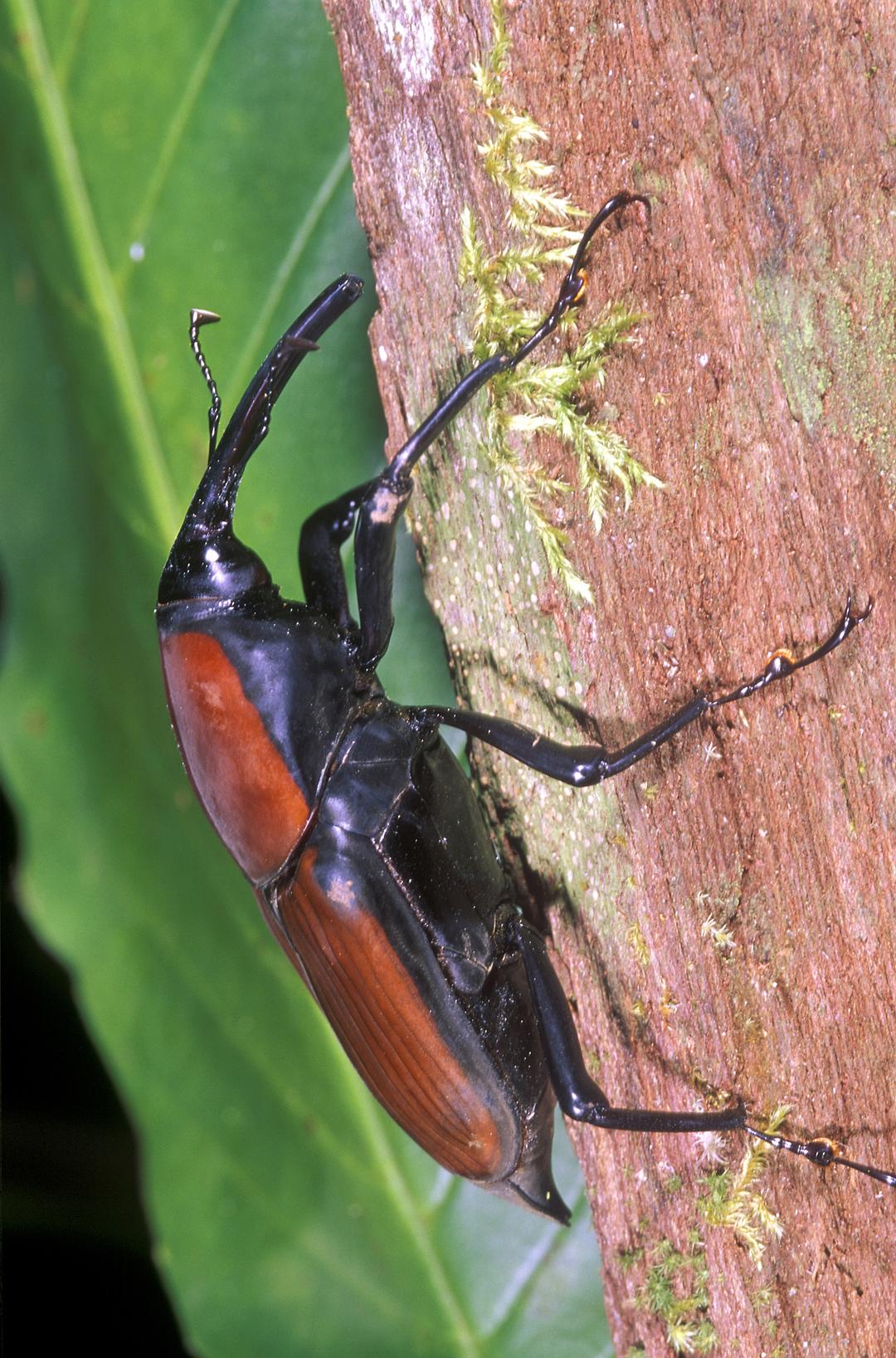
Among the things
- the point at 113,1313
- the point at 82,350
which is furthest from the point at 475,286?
the point at 113,1313

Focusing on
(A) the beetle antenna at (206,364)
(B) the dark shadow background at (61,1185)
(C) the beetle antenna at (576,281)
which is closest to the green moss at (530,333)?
(C) the beetle antenna at (576,281)

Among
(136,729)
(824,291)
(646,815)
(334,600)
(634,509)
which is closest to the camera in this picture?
(824,291)

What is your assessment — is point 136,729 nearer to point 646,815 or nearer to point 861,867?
point 646,815

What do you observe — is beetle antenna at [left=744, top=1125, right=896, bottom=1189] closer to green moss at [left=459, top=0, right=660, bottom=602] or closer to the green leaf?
green moss at [left=459, top=0, right=660, bottom=602]

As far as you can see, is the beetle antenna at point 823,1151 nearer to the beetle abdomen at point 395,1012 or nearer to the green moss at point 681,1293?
the green moss at point 681,1293

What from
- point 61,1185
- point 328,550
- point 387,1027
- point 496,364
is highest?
point 496,364

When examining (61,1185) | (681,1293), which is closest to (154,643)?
(681,1293)

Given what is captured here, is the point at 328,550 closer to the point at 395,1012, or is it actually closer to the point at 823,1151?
the point at 395,1012
